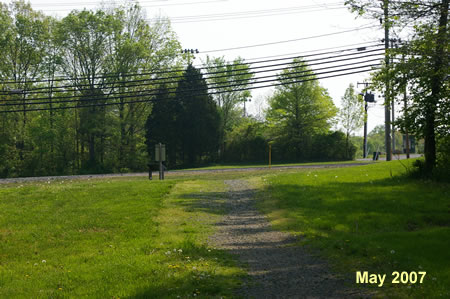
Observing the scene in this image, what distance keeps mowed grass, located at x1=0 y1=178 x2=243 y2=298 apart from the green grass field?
3cm

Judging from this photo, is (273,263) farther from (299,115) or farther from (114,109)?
(299,115)

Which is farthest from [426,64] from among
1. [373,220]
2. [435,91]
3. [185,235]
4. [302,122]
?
[302,122]

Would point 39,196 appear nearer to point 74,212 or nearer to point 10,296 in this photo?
point 74,212

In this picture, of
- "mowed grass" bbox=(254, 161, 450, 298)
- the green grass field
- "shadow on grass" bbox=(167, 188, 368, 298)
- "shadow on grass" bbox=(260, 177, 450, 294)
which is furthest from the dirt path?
"shadow on grass" bbox=(260, 177, 450, 294)

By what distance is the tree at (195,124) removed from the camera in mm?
52125

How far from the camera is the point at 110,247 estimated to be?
1070cm

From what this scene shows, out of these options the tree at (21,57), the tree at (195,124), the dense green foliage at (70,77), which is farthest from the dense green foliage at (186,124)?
the tree at (21,57)

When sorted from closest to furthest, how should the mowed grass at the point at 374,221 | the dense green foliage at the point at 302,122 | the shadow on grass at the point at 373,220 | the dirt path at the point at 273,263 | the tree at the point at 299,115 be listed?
1. the dirt path at the point at 273,263
2. the mowed grass at the point at 374,221
3. the shadow on grass at the point at 373,220
4. the dense green foliage at the point at 302,122
5. the tree at the point at 299,115

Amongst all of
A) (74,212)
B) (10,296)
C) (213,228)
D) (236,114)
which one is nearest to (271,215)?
(213,228)

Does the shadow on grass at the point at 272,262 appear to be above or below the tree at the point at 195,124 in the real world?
below

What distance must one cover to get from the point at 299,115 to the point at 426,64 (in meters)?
41.6

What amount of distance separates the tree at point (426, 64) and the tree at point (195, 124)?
1370 inches

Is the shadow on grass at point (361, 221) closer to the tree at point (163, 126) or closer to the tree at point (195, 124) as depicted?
the tree at point (163, 126)

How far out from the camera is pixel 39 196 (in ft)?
60.8
